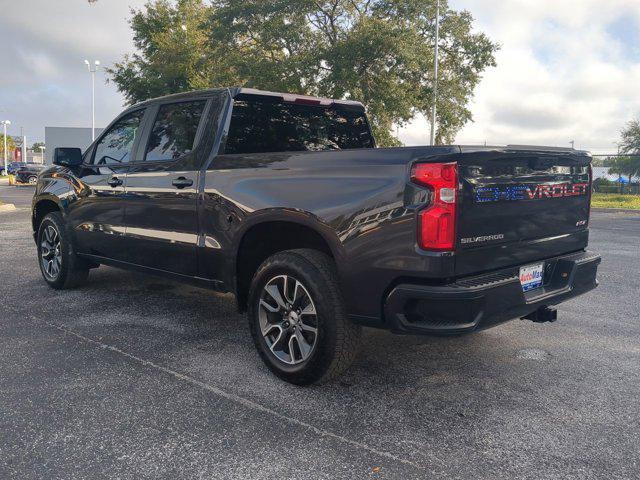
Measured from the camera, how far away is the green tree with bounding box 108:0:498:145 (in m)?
22.3

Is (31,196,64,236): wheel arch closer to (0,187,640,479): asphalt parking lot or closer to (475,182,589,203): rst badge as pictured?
(0,187,640,479): asphalt parking lot

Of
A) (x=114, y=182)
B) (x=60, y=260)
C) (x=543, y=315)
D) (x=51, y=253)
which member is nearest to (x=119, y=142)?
(x=114, y=182)

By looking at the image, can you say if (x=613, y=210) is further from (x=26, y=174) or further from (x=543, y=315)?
(x=26, y=174)

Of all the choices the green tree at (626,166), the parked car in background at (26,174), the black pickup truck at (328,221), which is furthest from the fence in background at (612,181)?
the parked car in background at (26,174)

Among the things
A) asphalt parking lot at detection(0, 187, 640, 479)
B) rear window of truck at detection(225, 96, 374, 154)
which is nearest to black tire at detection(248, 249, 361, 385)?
asphalt parking lot at detection(0, 187, 640, 479)

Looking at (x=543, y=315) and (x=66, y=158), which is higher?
(x=66, y=158)

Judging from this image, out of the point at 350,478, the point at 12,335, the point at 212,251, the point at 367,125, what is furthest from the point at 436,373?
the point at 12,335

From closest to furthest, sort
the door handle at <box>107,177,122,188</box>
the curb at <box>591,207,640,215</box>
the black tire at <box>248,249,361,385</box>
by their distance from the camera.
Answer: the black tire at <box>248,249,361,385</box> < the door handle at <box>107,177,122,188</box> < the curb at <box>591,207,640,215</box>

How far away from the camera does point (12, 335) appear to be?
14.5 feet

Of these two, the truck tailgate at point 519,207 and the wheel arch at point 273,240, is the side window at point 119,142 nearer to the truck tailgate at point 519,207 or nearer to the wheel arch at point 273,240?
the wheel arch at point 273,240

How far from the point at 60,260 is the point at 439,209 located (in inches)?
177

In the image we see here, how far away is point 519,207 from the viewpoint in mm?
3209

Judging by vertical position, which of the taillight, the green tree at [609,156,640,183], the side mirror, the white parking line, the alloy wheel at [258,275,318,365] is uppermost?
the green tree at [609,156,640,183]

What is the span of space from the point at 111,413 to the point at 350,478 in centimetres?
144
